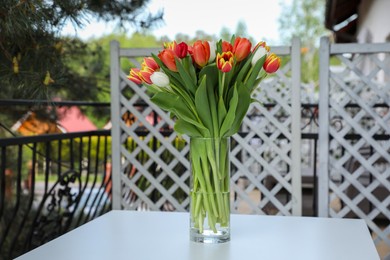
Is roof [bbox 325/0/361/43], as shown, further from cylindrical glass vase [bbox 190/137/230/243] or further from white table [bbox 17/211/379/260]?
cylindrical glass vase [bbox 190/137/230/243]

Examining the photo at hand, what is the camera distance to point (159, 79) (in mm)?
1252

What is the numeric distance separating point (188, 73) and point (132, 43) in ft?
58.3

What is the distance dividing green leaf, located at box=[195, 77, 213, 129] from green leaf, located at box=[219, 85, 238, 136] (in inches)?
1.3

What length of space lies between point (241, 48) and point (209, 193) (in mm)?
366

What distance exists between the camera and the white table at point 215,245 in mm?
1214

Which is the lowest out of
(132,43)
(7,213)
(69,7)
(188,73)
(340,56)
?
(7,213)

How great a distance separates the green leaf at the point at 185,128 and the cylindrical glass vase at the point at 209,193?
0.05ft

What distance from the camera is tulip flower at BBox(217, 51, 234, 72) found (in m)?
1.19

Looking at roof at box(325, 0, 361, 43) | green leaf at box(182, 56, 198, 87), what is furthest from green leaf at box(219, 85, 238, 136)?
roof at box(325, 0, 361, 43)

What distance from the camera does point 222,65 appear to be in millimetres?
1189

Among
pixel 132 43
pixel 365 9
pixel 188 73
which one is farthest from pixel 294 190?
pixel 132 43

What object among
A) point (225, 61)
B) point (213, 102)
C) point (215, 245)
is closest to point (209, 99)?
point (213, 102)

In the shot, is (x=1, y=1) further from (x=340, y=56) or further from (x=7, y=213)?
(x=7, y=213)

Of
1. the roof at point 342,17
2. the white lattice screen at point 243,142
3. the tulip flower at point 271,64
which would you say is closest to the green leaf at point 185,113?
the tulip flower at point 271,64
